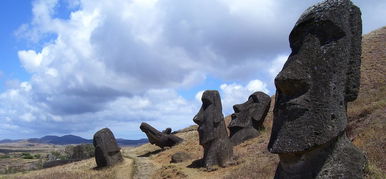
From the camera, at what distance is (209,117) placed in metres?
22.8

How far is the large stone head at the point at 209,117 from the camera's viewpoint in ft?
74.1

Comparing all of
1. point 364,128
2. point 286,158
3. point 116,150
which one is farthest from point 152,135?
point 286,158

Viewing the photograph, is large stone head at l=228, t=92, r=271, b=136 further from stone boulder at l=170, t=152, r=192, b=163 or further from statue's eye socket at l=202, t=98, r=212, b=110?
statue's eye socket at l=202, t=98, r=212, b=110

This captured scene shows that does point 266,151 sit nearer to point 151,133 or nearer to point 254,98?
point 254,98

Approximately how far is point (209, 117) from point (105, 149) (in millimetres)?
9855

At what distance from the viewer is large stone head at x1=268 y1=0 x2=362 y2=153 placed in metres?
7.00

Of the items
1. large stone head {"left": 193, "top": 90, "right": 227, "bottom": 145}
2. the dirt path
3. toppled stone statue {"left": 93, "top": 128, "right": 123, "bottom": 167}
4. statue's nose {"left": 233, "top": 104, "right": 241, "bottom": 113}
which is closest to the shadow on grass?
large stone head {"left": 193, "top": 90, "right": 227, "bottom": 145}

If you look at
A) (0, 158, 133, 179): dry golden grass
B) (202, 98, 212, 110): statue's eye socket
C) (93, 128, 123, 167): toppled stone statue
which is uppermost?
(202, 98, 212, 110): statue's eye socket

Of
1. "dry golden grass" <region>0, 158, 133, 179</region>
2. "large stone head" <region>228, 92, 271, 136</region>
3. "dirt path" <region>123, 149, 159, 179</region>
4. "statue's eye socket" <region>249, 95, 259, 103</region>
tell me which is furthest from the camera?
"statue's eye socket" <region>249, 95, 259, 103</region>

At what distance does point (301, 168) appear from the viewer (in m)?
7.09

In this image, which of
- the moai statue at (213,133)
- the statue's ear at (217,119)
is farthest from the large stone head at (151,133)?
the statue's ear at (217,119)

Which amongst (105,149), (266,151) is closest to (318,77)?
(266,151)

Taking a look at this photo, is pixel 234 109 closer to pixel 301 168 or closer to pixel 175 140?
pixel 175 140

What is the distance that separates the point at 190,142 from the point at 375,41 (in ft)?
70.9
